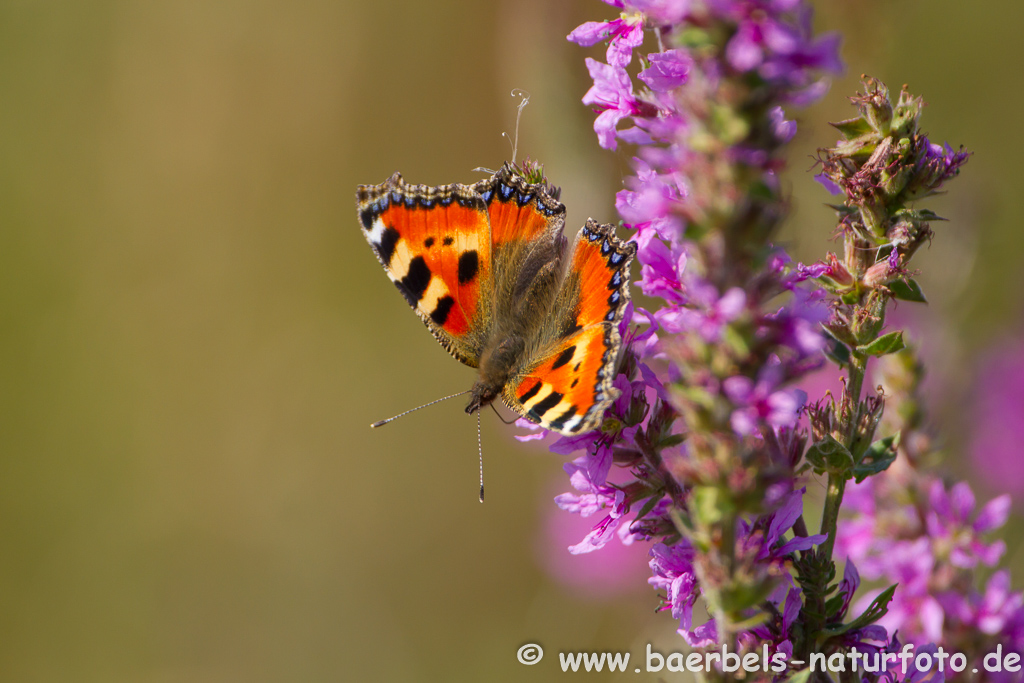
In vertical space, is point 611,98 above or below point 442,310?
above

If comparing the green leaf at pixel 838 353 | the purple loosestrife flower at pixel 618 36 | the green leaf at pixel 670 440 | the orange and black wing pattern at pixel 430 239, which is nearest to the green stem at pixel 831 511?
the green leaf at pixel 838 353

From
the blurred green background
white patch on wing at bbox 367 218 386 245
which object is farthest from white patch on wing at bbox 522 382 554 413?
the blurred green background

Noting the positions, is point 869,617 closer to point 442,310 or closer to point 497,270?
point 497,270

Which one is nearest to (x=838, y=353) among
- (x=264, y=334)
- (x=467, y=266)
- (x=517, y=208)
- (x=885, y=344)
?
(x=885, y=344)

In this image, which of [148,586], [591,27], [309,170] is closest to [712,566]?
[591,27]

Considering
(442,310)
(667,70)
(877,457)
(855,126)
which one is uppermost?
(667,70)

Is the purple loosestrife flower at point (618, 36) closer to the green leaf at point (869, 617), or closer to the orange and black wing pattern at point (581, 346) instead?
the orange and black wing pattern at point (581, 346)
